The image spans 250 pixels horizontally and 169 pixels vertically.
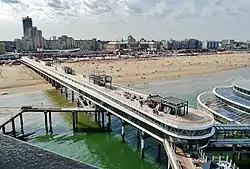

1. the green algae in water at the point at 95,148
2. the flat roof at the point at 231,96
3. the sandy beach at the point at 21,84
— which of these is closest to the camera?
the green algae in water at the point at 95,148

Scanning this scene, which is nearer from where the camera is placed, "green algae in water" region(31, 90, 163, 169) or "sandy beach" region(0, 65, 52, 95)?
"green algae in water" region(31, 90, 163, 169)

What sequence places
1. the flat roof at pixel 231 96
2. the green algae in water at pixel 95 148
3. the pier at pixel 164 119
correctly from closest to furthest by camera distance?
the pier at pixel 164 119, the green algae in water at pixel 95 148, the flat roof at pixel 231 96

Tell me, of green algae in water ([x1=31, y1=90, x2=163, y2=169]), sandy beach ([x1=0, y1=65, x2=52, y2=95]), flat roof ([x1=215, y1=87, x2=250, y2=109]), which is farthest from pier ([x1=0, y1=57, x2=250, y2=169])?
sandy beach ([x1=0, y1=65, x2=52, y2=95])

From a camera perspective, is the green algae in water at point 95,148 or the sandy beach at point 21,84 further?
the sandy beach at point 21,84

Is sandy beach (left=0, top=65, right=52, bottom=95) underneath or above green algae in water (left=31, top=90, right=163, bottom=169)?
above

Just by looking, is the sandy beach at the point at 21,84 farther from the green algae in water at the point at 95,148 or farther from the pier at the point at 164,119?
the pier at the point at 164,119

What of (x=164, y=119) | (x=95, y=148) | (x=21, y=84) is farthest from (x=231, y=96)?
(x=21, y=84)

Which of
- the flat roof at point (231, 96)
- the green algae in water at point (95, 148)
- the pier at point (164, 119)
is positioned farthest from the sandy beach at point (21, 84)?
the flat roof at point (231, 96)

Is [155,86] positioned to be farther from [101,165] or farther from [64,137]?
[101,165]

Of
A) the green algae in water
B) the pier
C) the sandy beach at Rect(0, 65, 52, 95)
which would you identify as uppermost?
the pier

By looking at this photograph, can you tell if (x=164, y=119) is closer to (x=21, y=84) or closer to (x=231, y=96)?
(x=231, y=96)

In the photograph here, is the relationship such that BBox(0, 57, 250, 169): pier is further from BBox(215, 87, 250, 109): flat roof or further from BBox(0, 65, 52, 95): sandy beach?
BBox(0, 65, 52, 95): sandy beach
